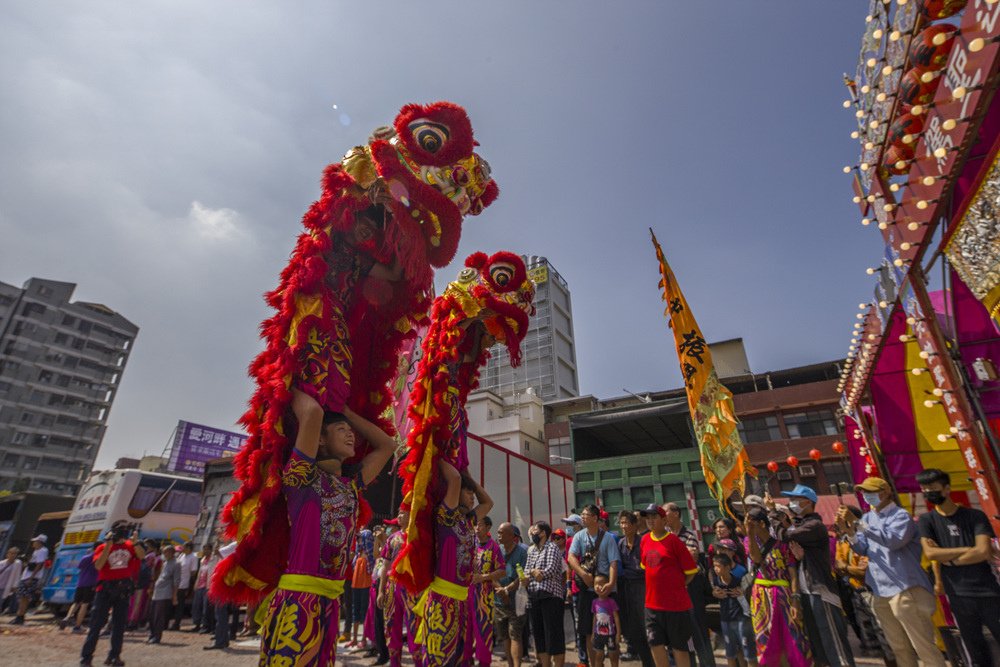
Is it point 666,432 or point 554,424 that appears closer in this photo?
point 666,432

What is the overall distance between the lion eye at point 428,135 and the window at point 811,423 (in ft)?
94.2

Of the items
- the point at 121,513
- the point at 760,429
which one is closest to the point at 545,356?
the point at 760,429

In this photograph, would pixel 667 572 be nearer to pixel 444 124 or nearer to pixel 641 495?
pixel 444 124

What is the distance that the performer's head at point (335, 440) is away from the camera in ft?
6.07

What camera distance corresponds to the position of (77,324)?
166ft

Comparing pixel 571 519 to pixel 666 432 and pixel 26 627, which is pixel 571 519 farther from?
pixel 666 432

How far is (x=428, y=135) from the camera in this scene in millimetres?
2363

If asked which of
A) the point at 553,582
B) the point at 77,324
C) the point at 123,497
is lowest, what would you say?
the point at 553,582

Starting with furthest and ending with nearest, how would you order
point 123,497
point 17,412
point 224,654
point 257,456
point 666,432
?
point 17,412, point 666,432, point 123,497, point 224,654, point 257,456

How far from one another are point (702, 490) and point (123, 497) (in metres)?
17.7

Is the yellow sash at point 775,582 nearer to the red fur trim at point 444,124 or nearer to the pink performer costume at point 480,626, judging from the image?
the pink performer costume at point 480,626

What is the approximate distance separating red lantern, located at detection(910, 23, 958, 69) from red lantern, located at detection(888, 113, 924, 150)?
18.8 inches

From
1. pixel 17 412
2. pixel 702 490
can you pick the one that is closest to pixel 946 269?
pixel 702 490

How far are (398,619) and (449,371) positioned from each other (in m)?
3.17
